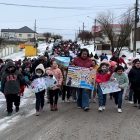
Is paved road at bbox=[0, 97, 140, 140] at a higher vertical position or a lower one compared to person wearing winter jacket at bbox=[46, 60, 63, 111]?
lower

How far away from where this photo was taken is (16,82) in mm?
13383

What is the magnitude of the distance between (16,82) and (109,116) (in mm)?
2677

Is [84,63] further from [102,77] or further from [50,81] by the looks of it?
[50,81]

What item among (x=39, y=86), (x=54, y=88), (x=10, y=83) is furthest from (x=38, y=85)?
(x=10, y=83)

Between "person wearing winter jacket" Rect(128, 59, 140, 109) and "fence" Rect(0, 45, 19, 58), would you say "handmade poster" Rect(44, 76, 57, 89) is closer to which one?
"person wearing winter jacket" Rect(128, 59, 140, 109)

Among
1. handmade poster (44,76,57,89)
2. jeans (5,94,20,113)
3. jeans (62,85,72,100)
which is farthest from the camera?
jeans (62,85,72,100)

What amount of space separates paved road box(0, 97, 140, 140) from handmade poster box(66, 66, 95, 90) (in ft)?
2.33

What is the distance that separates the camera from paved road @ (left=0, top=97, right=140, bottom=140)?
1011cm

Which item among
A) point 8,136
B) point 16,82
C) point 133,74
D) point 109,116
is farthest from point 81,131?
point 133,74

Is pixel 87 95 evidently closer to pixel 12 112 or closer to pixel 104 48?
pixel 12 112

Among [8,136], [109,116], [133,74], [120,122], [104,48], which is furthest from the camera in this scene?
[104,48]

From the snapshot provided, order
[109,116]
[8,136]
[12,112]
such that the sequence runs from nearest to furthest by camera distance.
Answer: [8,136] < [109,116] < [12,112]

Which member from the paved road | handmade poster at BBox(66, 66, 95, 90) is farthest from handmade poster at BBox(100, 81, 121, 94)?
the paved road

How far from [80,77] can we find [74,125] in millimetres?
3167
